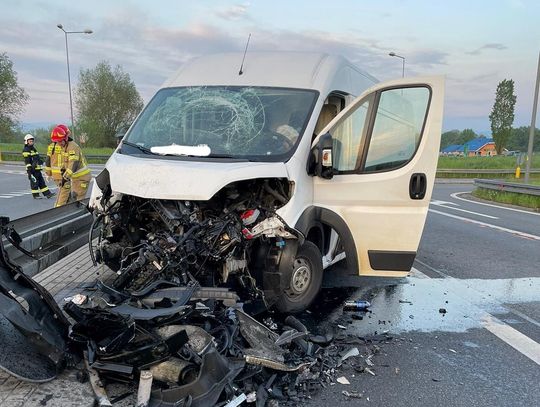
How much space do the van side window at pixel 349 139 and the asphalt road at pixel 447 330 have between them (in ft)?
5.19

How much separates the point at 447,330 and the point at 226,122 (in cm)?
302

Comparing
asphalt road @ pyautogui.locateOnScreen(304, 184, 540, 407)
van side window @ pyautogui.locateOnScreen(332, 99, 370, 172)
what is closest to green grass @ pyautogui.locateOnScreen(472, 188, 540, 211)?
asphalt road @ pyautogui.locateOnScreen(304, 184, 540, 407)

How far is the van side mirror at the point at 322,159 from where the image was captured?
14.3 ft

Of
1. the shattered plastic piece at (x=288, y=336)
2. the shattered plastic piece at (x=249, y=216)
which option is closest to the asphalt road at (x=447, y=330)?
the shattered plastic piece at (x=288, y=336)

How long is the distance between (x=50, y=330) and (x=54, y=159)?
6.16m

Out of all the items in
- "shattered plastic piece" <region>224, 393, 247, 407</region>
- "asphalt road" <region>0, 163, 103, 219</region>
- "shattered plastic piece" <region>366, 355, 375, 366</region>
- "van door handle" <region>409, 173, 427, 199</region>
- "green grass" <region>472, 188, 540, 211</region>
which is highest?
"van door handle" <region>409, 173, 427, 199</region>

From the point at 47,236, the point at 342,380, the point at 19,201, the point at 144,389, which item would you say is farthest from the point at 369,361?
the point at 19,201

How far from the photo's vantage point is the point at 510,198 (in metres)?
17.5

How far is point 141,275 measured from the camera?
373 centimetres

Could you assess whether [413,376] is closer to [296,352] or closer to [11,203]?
[296,352]

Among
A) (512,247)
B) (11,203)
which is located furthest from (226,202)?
(11,203)

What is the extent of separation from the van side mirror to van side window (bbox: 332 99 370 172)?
0.19 meters

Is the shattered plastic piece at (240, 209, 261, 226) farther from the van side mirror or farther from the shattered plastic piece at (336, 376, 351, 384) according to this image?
the shattered plastic piece at (336, 376, 351, 384)

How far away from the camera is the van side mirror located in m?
4.37
